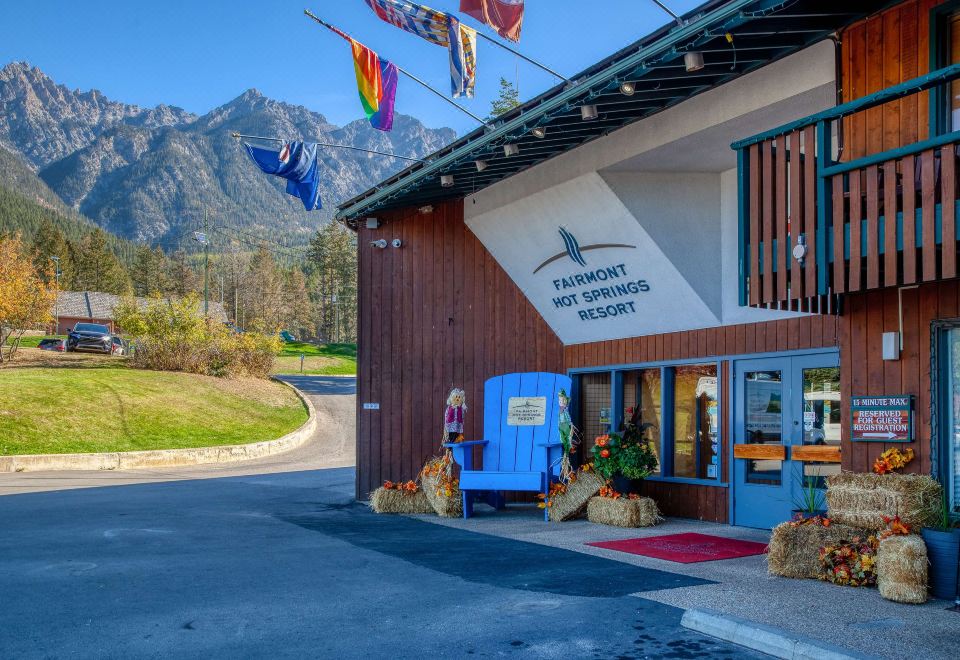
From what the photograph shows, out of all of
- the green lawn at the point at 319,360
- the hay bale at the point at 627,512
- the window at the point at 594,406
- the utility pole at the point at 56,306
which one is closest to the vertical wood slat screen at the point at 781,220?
the hay bale at the point at 627,512

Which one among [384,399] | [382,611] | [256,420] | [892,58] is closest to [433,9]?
[892,58]

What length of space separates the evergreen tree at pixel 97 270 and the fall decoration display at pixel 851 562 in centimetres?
6225

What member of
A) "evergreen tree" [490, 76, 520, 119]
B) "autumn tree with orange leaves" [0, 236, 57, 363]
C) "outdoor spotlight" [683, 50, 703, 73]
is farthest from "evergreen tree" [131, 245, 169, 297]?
"outdoor spotlight" [683, 50, 703, 73]

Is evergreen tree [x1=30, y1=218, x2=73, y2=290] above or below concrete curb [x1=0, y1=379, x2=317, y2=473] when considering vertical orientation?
above

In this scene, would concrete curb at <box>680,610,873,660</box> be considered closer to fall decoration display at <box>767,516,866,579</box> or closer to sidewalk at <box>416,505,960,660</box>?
sidewalk at <box>416,505,960,660</box>

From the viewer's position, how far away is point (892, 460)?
5.44 metres

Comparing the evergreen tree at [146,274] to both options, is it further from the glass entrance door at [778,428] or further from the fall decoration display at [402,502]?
the glass entrance door at [778,428]

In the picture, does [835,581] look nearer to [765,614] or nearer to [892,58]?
[765,614]

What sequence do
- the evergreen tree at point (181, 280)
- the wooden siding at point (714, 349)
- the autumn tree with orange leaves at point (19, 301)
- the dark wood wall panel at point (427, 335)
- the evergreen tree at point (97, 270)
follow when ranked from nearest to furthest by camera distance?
the wooden siding at point (714, 349) < the dark wood wall panel at point (427, 335) < the autumn tree with orange leaves at point (19, 301) < the evergreen tree at point (97, 270) < the evergreen tree at point (181, 280)

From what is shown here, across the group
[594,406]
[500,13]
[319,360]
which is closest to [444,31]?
[500,13]

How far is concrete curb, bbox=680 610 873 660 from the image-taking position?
12.1 ft

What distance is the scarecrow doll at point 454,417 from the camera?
31.5 feet

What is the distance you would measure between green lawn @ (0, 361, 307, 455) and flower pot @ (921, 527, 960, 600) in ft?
51.7

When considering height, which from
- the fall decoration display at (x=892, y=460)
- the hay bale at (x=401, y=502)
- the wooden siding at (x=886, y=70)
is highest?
the wooden siding at (x=886, y=70)
